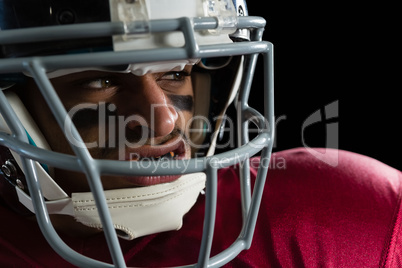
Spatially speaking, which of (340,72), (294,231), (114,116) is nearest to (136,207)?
(114,116)

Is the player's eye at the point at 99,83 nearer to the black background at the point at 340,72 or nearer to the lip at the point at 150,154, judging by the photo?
the lip at the point at 150,154

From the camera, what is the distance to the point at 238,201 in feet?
3.11

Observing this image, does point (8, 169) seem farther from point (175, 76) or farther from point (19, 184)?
point (175, 76)

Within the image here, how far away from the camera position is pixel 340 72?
1350mm

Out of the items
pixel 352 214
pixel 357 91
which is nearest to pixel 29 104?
pixel 352 214

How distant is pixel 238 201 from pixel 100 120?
311 millimetres

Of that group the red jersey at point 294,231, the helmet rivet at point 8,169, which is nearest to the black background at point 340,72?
the red jersey at point 294,231

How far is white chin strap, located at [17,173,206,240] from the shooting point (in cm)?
77

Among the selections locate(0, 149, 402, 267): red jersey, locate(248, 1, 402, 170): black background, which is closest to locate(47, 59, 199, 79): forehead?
locate(0, 149, 402, 267): red jersey

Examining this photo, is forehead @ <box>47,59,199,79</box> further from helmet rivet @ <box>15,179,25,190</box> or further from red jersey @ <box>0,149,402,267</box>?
red jersey @ <box>0,149,402,267</box>

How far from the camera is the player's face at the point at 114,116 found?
2.55 ft

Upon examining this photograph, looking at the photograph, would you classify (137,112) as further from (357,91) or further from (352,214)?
(357,91)

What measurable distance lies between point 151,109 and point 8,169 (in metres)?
A: 0.24

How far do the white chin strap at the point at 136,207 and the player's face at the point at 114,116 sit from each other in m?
0.03
